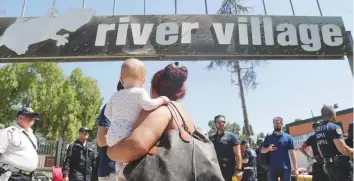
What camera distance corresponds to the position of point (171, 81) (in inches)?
68.3

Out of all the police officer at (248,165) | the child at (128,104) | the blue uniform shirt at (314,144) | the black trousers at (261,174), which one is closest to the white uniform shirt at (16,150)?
the child at (128,104)

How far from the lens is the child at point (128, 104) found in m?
1.58

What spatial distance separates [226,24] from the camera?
568 centimetres

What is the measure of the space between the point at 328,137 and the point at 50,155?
14.8 metres

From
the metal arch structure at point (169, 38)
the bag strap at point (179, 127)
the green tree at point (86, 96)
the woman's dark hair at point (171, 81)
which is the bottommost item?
the bag strap at point (179, 127)

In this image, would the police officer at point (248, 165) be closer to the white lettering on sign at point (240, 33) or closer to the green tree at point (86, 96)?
the white lettering on sign at point (240, 33)

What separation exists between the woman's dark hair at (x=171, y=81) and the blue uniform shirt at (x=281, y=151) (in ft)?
14.6

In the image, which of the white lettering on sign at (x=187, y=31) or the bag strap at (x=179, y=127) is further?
the white lettering on sign at (x=187, y=31)

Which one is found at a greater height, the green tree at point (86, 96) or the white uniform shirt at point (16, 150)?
the green tree at point (86, 96)

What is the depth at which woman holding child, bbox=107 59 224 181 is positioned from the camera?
134cm

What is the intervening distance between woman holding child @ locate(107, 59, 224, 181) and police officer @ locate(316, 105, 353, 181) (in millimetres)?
3720

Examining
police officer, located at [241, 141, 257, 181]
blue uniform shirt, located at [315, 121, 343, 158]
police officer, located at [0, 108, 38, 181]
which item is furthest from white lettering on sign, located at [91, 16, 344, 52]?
police officer, located at [241, 141, 257, 181]

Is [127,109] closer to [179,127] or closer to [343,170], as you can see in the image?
A: [179,127]

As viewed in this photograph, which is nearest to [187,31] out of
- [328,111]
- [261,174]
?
[328,111]
